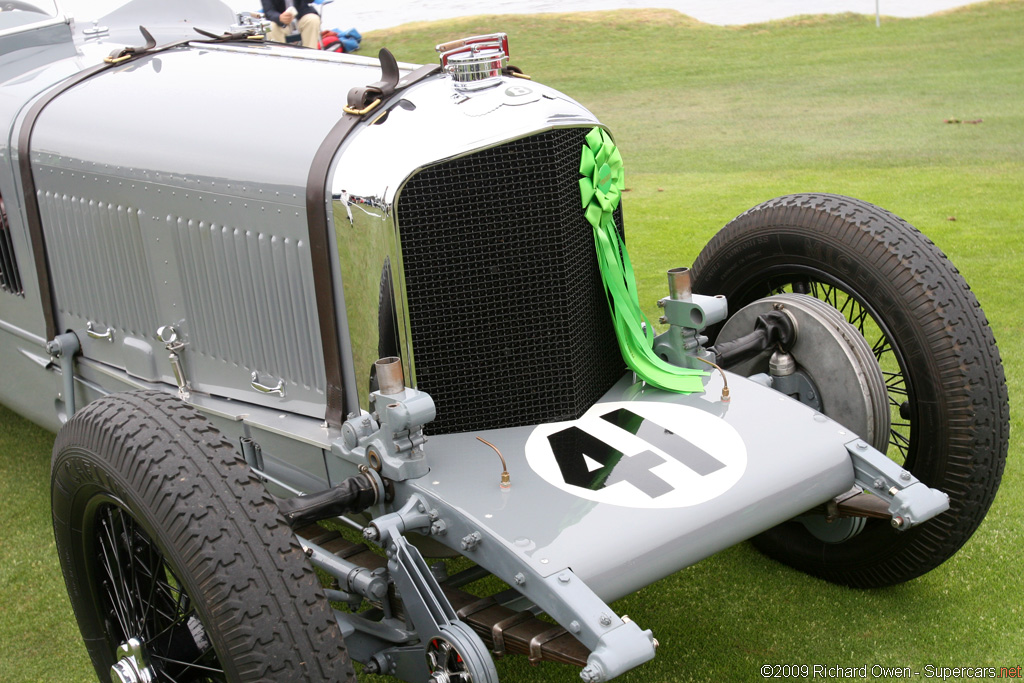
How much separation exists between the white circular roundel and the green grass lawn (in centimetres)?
74

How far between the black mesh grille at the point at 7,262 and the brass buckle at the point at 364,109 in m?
1.98

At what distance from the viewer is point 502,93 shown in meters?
3.02

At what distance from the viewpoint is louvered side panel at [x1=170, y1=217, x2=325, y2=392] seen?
10.2 ft

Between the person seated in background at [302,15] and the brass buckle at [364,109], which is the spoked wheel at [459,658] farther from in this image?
the person seated in background at [302,15]

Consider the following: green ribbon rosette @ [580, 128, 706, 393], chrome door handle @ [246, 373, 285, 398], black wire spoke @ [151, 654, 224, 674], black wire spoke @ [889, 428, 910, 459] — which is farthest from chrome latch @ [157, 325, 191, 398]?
black wire spoke @ [889, 428, 910, 459]

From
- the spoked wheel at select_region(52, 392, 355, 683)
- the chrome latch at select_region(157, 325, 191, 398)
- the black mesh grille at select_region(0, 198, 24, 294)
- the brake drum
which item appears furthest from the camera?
the black mesh grille at select_region(0, 198, 24, 294)

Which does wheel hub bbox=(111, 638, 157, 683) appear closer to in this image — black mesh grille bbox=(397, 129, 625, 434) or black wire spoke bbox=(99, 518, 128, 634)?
black wire spoke bbox=(99, 518, 128, 634)

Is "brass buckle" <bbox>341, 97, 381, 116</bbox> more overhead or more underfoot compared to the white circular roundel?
more overhead

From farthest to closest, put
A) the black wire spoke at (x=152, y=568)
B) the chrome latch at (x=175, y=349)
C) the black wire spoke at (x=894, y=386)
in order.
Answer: the chrome latch at (x=175, y=349)
the black wire spoke at (x=894, y=386)
the black wire spoke at (x=152, y=568)

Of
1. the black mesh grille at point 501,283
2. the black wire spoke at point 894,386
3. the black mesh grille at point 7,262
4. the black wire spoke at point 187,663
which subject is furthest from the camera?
the black mesh grille at point 7,262

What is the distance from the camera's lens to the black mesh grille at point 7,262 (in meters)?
4.20

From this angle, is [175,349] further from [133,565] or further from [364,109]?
[364,109]

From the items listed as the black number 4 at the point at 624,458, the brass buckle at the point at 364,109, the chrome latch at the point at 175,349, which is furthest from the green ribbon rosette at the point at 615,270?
the chrome latch at the point at 175,349

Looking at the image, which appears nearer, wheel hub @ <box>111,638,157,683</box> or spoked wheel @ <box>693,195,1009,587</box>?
wheel hub @ <box>111,638,157,683</box>
